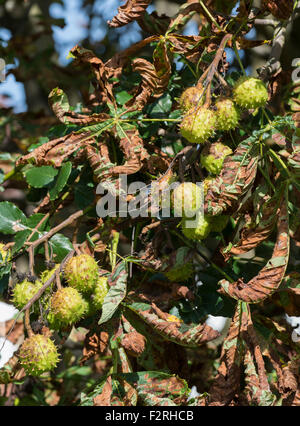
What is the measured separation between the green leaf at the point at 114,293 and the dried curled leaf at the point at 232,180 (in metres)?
0.31

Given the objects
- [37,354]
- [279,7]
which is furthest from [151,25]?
[37,354]

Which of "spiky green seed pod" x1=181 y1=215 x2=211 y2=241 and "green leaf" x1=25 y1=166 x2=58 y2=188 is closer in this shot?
"spiky green seed pod" x1=181 y1=215 x2=211 y2=241

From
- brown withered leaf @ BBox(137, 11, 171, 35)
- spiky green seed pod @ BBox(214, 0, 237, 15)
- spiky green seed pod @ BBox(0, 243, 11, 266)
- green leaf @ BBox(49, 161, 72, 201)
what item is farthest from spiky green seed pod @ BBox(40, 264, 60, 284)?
spiky green seed pod @ BBox(214, 0, 237, 15)

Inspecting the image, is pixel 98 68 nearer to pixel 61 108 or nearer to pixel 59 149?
pixel 61 108

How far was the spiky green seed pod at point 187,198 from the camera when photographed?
1377 millimetres

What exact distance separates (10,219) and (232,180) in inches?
27.8

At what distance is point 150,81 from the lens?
1.56 m

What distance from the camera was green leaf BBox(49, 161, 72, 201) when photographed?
5.15 feet

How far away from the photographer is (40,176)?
5.53ft

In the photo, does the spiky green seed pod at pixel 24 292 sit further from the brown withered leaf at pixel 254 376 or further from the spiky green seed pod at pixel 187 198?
the brown withered leaf at pixel 254 376

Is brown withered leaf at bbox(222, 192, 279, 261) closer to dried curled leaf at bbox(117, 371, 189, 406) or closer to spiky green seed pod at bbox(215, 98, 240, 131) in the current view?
spiky green seed pod at bbox(215, 98, 240, 131)

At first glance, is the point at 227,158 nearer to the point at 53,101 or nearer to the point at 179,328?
the point at 179,328

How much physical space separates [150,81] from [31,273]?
659 mm

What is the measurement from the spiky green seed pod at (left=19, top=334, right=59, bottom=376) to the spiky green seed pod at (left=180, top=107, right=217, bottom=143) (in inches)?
26.0
